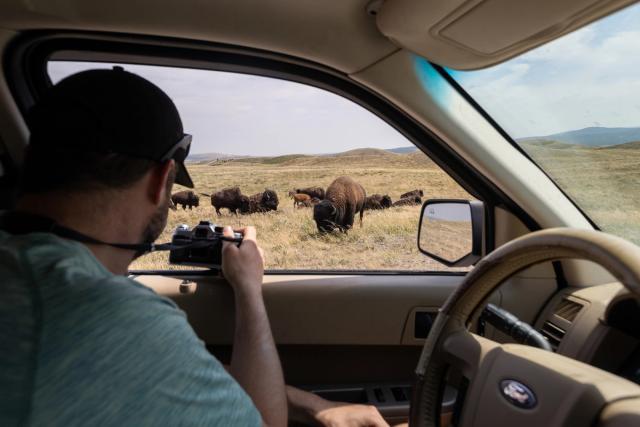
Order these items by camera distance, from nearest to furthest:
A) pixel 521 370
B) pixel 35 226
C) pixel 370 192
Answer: pixel 35 226 < pixel 521 370 < pixel 370 192

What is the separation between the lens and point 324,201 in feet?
22.5

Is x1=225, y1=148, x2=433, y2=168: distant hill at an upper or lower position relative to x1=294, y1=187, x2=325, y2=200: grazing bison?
upper

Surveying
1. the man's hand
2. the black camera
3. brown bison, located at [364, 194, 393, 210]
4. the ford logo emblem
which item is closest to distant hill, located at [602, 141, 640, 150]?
the ford logo emblem

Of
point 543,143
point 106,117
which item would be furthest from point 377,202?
point 106,117

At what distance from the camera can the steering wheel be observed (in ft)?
3.37

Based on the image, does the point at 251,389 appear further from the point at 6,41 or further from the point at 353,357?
the point at 6,41

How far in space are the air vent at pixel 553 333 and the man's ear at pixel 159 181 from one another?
1.43 m

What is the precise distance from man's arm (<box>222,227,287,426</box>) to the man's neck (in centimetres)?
68

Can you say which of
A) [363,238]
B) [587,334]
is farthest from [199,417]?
[363,238]

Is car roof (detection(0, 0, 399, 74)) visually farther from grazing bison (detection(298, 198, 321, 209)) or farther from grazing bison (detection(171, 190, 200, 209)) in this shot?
grazing bison (detection(298, 198, 321, 209))

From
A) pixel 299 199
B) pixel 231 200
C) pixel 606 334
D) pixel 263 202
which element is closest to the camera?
pixel 606 334

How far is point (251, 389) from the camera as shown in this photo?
1.70 m

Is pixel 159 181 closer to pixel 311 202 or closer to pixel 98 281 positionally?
pixel 98 281

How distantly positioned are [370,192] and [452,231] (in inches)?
239
